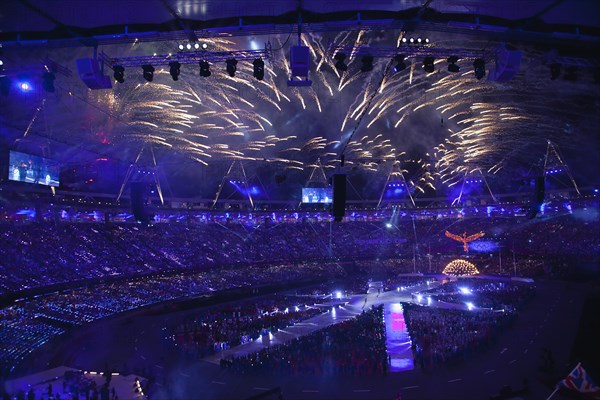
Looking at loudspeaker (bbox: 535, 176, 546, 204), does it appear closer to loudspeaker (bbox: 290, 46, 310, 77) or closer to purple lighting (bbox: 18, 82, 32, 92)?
loudspeaker (bbox: 290, 46, 310, 77)

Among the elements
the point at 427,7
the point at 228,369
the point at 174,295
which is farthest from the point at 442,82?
the point at 174,295

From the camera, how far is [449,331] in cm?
1950

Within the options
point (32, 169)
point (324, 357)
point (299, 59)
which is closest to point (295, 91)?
point (299, 59)

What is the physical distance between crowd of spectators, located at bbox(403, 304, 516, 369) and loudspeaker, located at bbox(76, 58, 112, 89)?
15.0m

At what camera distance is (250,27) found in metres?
9.20

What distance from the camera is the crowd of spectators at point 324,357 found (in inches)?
601

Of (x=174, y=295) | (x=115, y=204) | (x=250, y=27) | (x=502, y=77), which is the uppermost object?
(x=250, y=27)

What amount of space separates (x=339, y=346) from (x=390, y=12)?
552 inches

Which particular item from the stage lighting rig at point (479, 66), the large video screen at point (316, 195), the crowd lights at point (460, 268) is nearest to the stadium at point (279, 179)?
the stage lighting rig at point (479, 66)

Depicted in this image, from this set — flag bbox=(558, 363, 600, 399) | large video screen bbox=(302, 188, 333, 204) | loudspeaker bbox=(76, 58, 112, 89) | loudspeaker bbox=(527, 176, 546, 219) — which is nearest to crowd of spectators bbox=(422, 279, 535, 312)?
loudspeaker bbox=(527, 176, 546, 219)

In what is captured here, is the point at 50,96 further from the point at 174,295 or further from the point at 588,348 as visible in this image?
the point at 588,348

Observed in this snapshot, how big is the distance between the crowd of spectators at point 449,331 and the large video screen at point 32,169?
24392 mm

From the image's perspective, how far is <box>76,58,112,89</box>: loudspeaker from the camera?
9.95m

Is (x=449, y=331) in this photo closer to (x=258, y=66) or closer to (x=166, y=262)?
(x=258, y=66)
